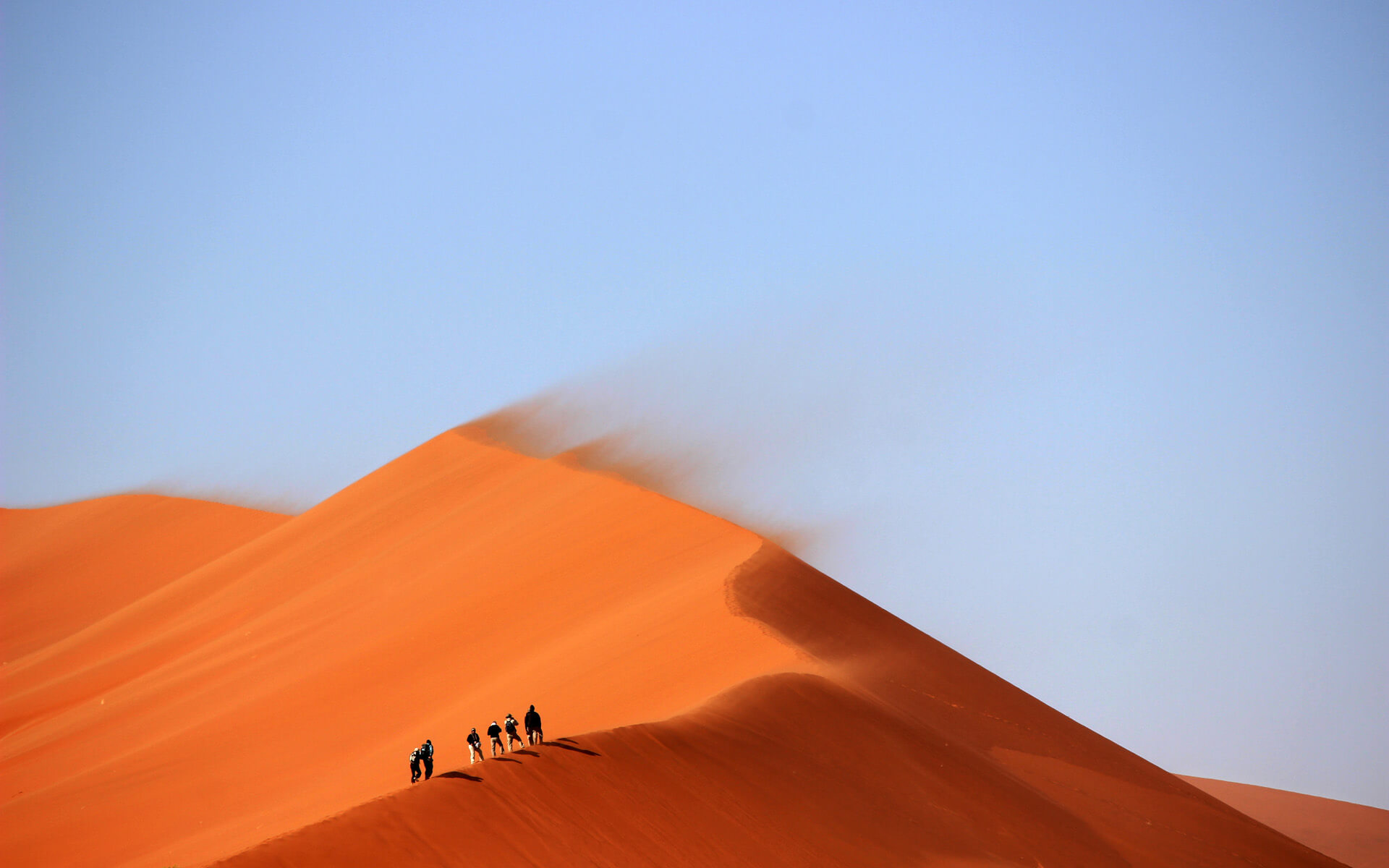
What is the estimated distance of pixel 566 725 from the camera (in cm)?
1886

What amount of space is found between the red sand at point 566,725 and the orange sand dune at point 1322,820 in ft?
75.8

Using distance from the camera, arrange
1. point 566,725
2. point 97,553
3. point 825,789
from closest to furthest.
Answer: point 825,789, point 566,725, point 97,553

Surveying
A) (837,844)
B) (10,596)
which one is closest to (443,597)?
(837,844)

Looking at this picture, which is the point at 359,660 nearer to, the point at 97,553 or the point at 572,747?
the point at 572,747

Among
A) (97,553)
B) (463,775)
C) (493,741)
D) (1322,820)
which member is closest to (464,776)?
(463,775)

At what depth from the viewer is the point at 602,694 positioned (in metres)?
19.9

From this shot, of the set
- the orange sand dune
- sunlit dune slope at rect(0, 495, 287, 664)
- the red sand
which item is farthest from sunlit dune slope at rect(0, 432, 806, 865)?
the orange sand dune

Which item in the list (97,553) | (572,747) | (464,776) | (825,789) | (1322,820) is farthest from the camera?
(97,553)

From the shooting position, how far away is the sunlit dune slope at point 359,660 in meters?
19.8

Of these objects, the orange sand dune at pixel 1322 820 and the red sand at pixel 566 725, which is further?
the orange sand dune at pixel 1322 820

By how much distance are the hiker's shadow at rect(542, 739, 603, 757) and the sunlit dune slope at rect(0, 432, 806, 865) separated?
3.60 metres

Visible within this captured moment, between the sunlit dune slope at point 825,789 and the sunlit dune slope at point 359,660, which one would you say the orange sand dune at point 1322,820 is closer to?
the sunlit dune slope at point 825,789

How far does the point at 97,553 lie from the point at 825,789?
158 feet

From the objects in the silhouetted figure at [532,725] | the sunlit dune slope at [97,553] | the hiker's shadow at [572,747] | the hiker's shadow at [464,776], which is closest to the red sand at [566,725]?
the hiker's shadow at [572,747]
